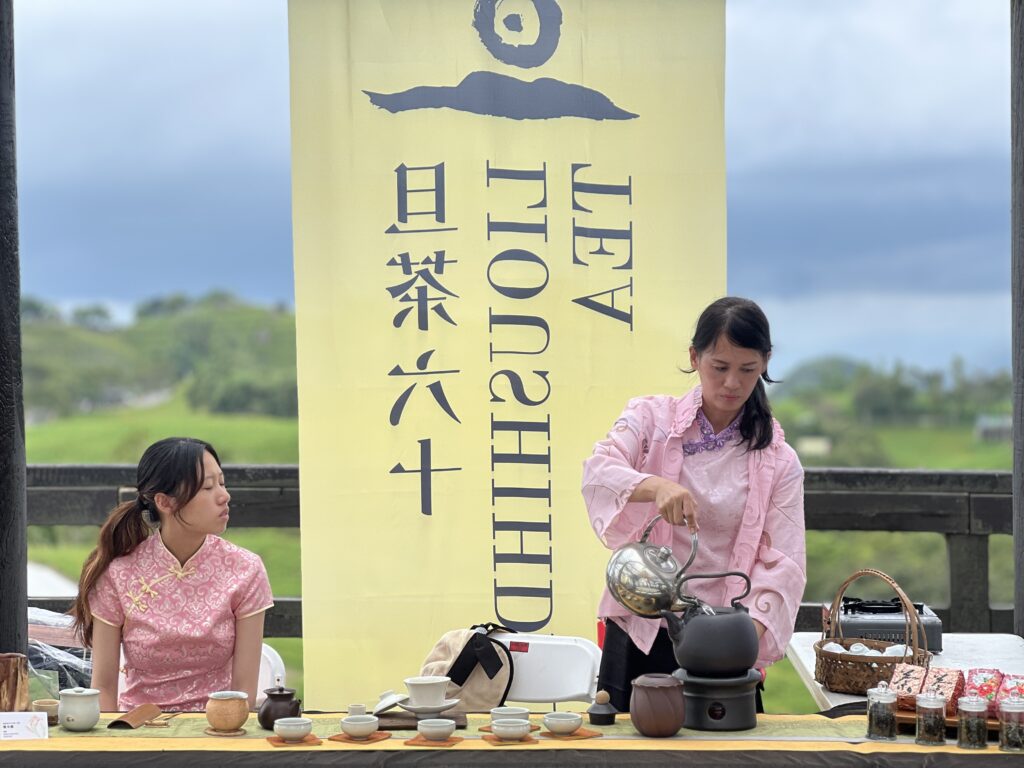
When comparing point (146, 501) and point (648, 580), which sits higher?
point (146, 501)

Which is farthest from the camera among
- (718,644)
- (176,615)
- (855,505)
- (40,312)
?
(40,312)

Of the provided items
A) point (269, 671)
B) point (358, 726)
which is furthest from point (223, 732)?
point (269, 671)

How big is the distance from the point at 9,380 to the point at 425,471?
4.10 feet

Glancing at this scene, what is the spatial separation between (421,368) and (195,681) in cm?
126

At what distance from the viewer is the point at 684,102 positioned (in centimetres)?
380

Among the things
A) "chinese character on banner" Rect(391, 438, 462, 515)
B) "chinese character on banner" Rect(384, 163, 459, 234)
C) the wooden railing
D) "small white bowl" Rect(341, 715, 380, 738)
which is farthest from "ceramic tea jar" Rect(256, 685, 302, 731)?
the wooden railing

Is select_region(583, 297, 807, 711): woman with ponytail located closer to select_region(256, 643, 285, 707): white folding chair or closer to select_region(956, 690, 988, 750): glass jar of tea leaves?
select_region(956, 690, 988, 750): glass jar of tea leaves

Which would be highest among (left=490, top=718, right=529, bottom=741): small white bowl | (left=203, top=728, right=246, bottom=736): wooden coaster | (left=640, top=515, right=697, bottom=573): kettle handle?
(left=640, top=515, right=697, bottom=573): kettle handle

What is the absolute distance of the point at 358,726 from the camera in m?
2.35

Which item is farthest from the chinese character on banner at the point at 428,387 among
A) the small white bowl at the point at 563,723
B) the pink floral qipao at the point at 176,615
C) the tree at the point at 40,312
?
the tree at the point at 40,312

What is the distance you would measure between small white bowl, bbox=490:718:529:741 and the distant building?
1351 cm

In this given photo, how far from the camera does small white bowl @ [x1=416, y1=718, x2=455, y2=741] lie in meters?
2.31

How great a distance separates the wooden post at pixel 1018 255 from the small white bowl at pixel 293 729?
90.8 inches

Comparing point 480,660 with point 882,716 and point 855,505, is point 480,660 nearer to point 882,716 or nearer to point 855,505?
point 882,716
